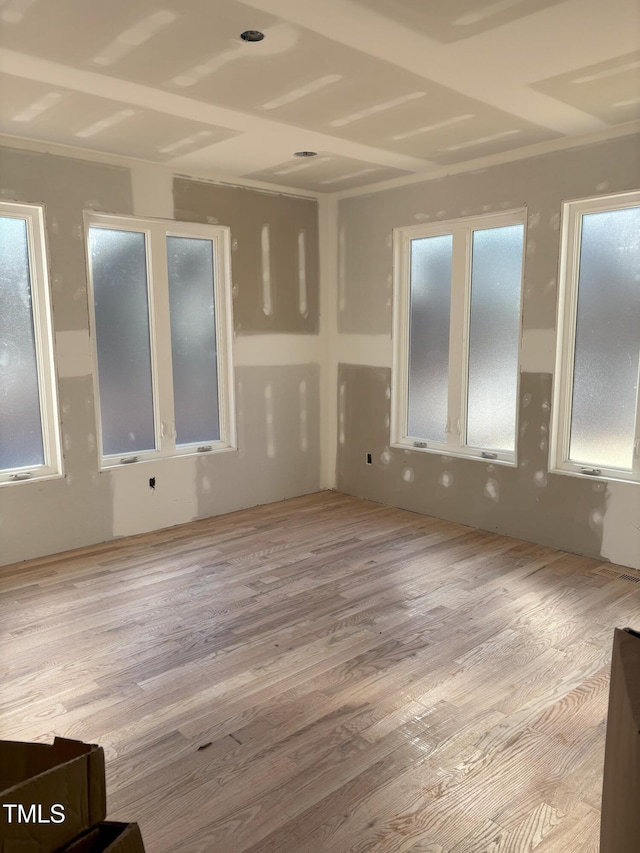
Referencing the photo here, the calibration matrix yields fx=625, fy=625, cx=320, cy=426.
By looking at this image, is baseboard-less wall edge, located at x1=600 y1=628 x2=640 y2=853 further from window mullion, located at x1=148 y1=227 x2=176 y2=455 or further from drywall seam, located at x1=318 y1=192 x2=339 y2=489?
drywall seam, located at x1=318 y1=192 x2=339 y2=489

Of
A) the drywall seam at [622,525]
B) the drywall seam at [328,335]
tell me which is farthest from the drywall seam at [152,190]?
the drywall seam at [622,525]

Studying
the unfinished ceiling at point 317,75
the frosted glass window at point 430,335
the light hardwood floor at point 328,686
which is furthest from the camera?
the frosted glass window at point 430,335

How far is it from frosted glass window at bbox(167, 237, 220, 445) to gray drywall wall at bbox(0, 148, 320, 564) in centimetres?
22

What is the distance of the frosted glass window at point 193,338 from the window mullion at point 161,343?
0.29 ft

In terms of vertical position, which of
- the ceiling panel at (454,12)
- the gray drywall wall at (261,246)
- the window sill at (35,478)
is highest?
the ceiling panel at (454,12)

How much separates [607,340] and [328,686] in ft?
9.32

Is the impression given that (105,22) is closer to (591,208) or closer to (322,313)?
(591,208)

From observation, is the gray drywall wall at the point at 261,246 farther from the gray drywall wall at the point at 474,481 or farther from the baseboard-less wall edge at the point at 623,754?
the baseboard-less wall edge at the point at 623,754

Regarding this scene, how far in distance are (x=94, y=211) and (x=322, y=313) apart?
221cm

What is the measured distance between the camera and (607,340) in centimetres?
407

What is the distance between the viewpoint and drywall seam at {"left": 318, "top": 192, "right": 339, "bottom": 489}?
566cm

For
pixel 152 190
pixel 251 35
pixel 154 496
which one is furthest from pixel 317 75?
pixel 154 496

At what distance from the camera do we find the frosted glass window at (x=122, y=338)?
4480 millimetres

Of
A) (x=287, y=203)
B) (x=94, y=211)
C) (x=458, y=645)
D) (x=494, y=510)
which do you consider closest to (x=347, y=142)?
(x=287, y=203)
